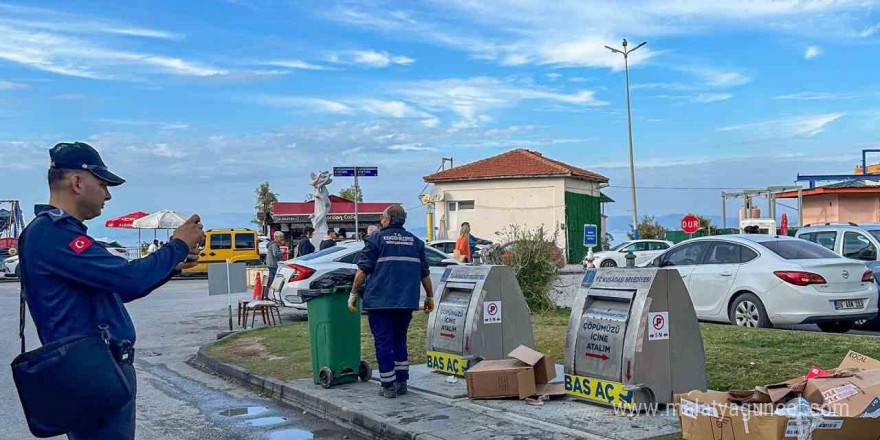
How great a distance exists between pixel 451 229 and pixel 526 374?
119 feet

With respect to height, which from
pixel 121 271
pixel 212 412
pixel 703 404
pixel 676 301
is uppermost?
pixel 121 271

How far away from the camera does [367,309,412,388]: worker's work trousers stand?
8078mm

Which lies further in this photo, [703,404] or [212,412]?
[212,412]

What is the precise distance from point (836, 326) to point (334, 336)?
25.7ft

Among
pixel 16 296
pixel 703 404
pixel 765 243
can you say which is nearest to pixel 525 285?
pixel 765 243

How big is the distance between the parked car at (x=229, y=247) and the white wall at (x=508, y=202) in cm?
1073

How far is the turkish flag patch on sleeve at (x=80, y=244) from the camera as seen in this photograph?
370 centimetres

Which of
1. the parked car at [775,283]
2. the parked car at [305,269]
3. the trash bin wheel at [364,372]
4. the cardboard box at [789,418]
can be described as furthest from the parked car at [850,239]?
the cardboard box at [789,418]

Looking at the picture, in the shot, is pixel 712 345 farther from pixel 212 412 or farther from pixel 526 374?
pixel 212 412

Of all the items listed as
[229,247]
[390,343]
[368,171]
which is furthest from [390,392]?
[229,247]

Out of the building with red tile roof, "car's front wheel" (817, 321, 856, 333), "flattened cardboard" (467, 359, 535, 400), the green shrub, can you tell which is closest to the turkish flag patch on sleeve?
"flattened cardboard" (467, 359, 535, 400)

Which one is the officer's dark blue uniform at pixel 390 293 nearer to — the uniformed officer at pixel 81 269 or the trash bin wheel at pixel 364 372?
the trash bin wheel at pixel 364 372

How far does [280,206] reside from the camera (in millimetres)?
52281

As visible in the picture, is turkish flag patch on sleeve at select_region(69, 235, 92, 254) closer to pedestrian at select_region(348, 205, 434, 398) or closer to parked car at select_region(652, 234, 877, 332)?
pedestrian at select_region(348, 205, 434, 398)
